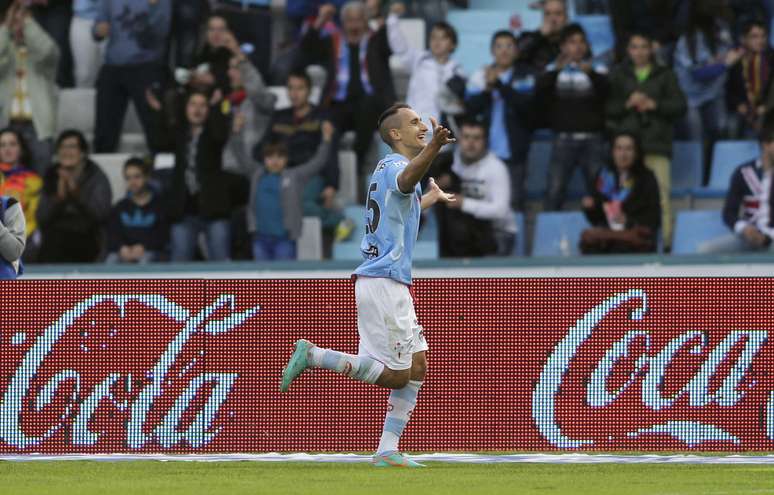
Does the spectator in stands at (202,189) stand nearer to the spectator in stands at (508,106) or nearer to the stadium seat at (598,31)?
the spectator in stands at (508,106)

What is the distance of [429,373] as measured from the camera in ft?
37.8

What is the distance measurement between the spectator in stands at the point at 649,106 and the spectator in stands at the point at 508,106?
844 millimetres

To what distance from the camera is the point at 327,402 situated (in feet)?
37.7

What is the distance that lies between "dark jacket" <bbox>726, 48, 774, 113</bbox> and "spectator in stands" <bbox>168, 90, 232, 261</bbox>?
4.90 metres

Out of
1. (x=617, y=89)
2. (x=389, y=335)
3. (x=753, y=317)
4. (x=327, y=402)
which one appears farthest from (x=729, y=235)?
(x=389, y=335)

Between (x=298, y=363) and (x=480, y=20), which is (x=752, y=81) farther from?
(x=298, y=363)

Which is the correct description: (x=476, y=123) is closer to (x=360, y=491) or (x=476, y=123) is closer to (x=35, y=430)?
(x=35, y=430)

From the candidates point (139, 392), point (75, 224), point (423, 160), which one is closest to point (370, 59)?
point (75, 224)

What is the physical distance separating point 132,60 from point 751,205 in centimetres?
652

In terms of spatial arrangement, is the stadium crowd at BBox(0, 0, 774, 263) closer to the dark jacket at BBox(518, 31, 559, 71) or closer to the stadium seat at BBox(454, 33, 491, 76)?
the dark jacket at BBox(518, 31, 559, 71)

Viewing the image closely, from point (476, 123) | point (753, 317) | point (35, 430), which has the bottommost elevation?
point (35, 430)

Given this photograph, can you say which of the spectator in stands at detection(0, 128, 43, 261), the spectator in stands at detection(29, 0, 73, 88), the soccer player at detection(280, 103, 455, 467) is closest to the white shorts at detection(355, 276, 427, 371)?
the soccer player at detection(280, 103, 455, 467)

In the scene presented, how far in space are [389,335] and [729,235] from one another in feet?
22.2

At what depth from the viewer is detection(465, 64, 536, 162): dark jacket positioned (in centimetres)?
1655
